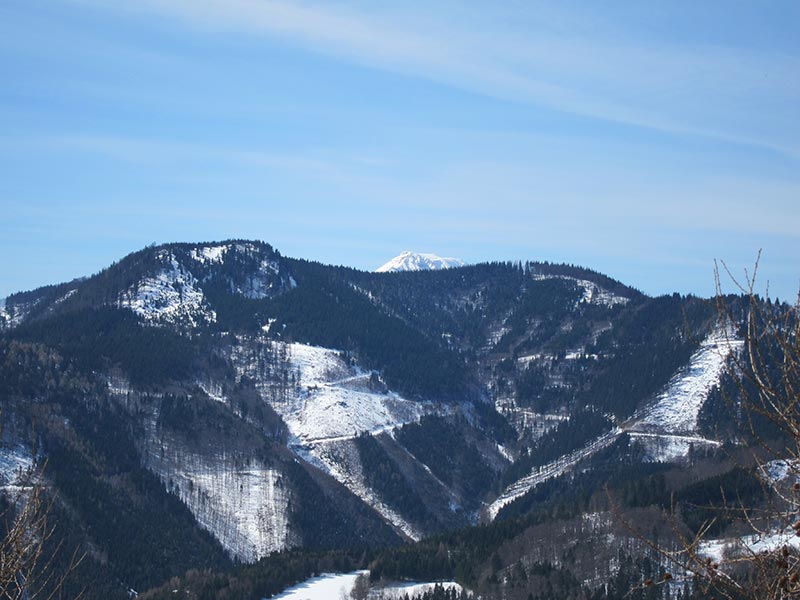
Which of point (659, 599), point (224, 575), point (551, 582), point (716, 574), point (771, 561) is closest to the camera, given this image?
point (716, 574)

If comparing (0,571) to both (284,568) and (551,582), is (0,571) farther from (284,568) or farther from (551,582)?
(284,568)

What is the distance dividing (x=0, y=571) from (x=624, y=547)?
162244 mm

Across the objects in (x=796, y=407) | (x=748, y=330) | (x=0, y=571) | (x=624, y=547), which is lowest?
(x=624, y=547)

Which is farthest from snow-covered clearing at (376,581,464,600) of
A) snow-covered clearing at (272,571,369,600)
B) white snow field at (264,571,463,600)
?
snow-covered clearing at (272,571,369,600)

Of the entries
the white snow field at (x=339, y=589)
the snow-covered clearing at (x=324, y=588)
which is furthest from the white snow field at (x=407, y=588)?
the snow-covered clearing at (x=324, y=588)

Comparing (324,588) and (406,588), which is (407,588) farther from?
(324,588)

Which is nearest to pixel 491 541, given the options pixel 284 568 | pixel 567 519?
pixel 567 519

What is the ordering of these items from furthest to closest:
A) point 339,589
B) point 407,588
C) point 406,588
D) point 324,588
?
point 324,588 → point 339,589 → point 406,588 → point 407,588

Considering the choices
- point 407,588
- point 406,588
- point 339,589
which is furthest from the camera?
point 339,589

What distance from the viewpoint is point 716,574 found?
19.0 m

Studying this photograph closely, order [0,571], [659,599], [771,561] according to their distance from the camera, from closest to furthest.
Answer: [771,561]
[0,571]
[659,599]

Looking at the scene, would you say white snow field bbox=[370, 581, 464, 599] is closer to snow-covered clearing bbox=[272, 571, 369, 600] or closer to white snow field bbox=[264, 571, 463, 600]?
white snow field bbox=[264, 571, 463, 600]

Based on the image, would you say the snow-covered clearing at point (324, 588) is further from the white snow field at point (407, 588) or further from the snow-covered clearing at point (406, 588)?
the white snow field at point (407, 588)

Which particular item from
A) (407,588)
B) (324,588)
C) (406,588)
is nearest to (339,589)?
(324,588)
